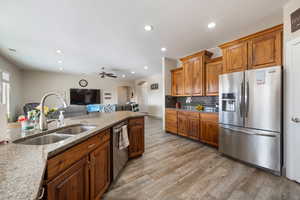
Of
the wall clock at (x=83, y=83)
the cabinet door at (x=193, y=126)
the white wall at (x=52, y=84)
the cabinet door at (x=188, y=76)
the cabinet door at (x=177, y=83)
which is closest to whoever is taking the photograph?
the cabinet door at (x=193, y=126)

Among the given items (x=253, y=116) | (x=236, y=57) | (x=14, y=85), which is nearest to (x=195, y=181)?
(x=253, y=116)

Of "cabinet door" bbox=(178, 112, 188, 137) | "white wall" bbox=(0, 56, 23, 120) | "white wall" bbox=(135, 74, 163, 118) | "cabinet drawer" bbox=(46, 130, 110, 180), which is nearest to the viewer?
"cabinet drawer" bbox=(46, 130, 110, 180)

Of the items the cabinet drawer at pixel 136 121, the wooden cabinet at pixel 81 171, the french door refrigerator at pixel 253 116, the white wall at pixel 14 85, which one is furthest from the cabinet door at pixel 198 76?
the white wall at pixel 14 85

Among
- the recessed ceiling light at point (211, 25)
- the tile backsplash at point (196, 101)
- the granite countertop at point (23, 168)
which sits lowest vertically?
the granite countertop at point (23, 168)

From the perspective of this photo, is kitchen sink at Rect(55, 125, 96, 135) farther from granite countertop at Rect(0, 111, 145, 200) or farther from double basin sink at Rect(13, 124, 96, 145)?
granite countertop at Rect(0, 111, 145, 200)

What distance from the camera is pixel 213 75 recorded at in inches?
131

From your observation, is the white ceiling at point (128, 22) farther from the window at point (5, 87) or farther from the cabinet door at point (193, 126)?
the cabinet door at point (193, 126)

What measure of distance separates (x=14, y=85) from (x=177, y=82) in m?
7.12

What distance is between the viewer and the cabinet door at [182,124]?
147 inches

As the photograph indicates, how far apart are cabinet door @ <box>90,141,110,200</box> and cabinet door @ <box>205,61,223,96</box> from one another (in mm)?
2938

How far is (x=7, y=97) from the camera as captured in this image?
4781 millimetres

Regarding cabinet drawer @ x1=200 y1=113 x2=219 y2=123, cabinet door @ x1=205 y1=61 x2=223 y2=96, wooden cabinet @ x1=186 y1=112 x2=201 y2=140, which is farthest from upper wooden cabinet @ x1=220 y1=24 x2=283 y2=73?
wooden cabinet @ x1=186 y1=112 x2=201 y2=140

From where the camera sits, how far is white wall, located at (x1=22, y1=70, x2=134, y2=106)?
6809 mm

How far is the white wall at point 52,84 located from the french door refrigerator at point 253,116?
812cm
